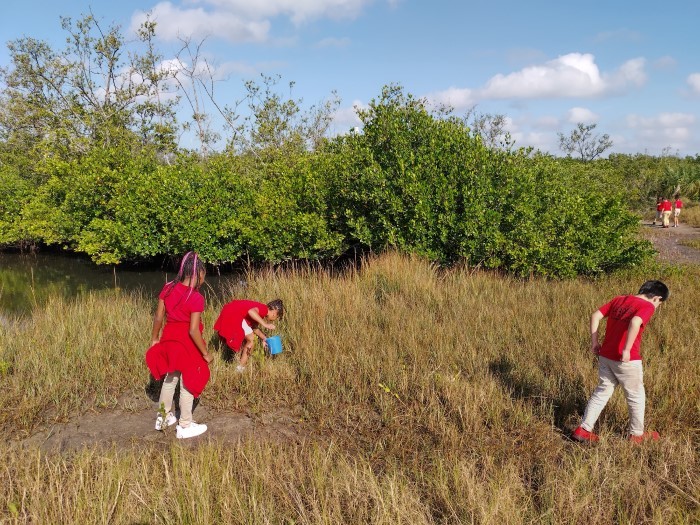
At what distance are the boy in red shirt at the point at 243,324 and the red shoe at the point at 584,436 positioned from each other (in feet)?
10.8

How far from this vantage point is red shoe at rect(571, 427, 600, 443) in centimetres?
421

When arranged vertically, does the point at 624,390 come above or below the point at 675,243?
above

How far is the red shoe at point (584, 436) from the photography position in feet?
13.8

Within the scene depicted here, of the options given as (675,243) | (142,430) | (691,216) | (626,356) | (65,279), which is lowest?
(65,279)

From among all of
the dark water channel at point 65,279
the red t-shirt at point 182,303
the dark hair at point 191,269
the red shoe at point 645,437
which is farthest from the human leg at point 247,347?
the dark water channel at point 65,279

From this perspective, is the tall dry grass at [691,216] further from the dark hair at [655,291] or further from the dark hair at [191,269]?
the dark hair at [191,269]

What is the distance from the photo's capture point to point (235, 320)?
19.1 ft

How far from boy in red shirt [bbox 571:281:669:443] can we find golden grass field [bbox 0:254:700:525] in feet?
0.53

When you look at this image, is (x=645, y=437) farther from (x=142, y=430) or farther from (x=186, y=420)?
(x=142, y=430)

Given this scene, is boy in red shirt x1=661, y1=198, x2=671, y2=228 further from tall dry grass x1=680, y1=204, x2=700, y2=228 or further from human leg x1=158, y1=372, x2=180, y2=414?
human leg x1=158, y1=372, x2=180, y2=414

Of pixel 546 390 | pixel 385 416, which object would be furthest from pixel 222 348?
pixel 546 390

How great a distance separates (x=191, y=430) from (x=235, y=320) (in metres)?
1.55

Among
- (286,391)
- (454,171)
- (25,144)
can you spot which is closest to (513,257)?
(454,171)

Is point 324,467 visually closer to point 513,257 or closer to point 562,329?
point 562,329
